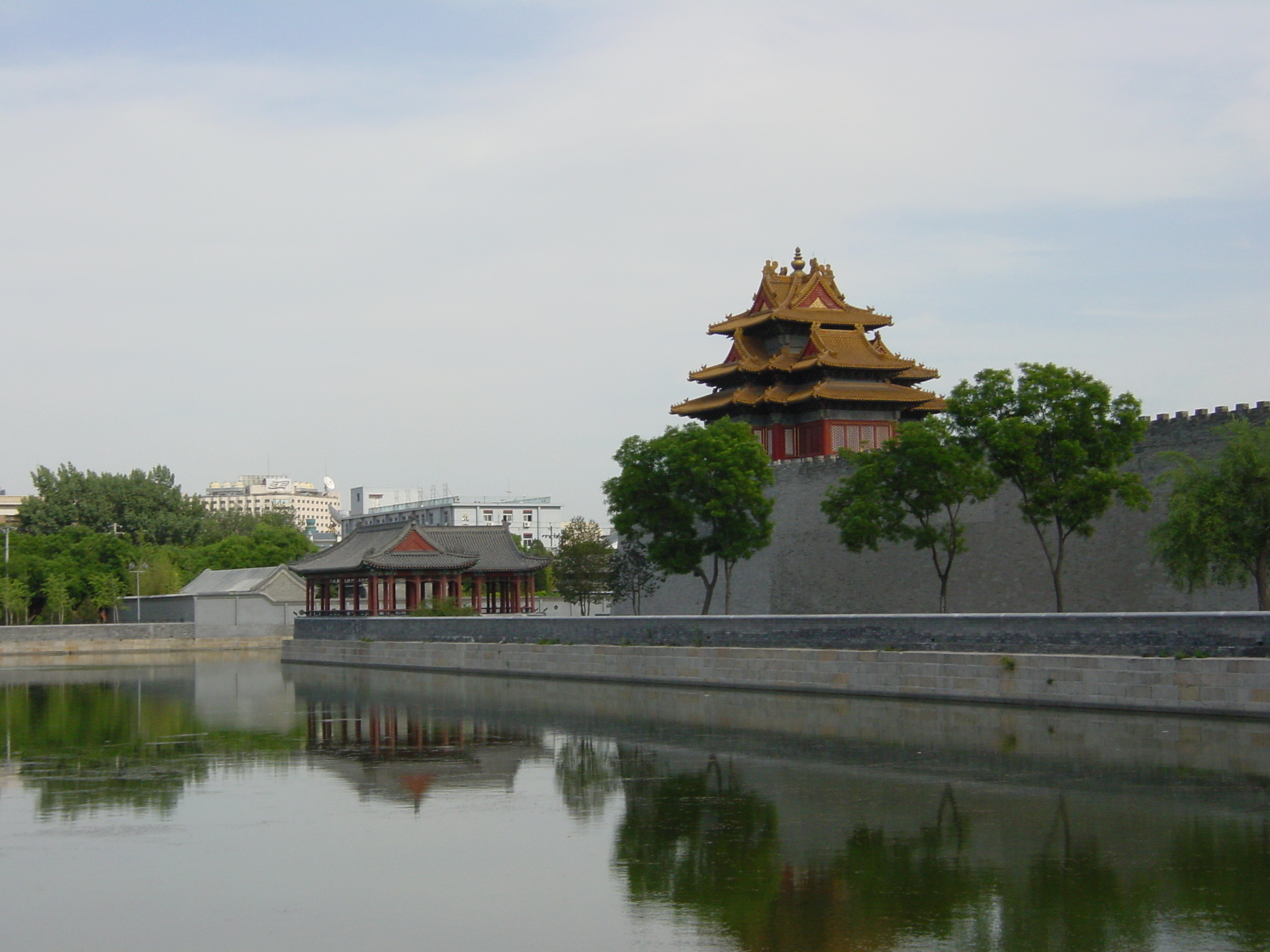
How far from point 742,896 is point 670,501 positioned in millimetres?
30006

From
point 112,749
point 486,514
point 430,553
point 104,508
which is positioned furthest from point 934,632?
point 486,514

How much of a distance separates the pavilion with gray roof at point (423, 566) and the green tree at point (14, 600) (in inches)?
573

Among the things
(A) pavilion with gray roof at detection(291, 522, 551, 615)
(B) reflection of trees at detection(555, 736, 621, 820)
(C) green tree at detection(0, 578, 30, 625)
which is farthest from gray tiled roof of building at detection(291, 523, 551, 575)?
(B) reflection of trees at detection(555, 736, 621, 820)

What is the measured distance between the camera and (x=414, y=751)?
2077 centimetres

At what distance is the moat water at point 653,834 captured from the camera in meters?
9.79

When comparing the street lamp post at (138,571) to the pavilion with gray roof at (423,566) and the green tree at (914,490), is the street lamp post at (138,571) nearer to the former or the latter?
the pavilion with gray roof at (423,566)

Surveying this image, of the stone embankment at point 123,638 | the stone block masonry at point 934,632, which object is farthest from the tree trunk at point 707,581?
the stone embankment at point 123,638

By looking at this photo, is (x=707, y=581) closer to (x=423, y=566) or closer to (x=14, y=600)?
(x=423, y=566)

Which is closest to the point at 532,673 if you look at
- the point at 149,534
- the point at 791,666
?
the point at 791,666

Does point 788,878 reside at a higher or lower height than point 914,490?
lower

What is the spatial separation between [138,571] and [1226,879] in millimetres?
60514

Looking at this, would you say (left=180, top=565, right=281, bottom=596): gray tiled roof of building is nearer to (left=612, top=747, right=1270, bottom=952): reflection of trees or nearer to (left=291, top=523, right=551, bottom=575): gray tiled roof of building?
(left=291, top=523, right=551, bottom=575): gray tiled roof of building

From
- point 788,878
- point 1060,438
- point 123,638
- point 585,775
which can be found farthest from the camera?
point 123,638

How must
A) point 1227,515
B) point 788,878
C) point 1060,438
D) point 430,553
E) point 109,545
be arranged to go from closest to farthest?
point 788,878 < point 1227,515 < point 1060,438 < point 430,553 < point 109,545
